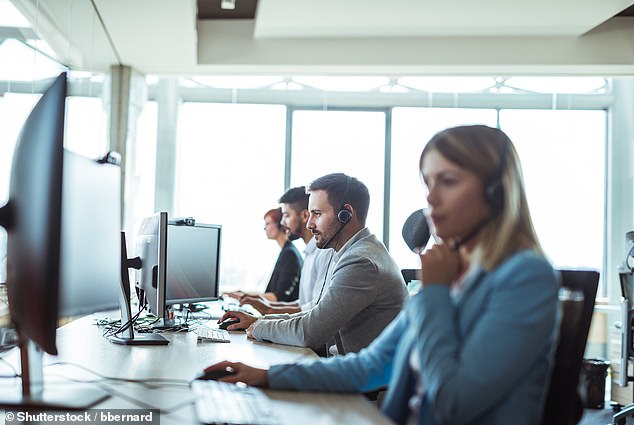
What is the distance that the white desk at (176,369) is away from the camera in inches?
52.6

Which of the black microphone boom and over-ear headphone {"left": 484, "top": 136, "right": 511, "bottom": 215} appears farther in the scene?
the black microphone boom

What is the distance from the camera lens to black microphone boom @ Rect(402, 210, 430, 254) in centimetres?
218

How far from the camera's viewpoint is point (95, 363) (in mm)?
1880

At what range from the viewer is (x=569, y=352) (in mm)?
1309

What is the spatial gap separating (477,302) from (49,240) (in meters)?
0.70

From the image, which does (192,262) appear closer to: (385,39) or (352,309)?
(352,309)

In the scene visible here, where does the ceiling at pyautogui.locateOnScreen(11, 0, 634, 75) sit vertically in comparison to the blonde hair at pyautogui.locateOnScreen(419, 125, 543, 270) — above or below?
above

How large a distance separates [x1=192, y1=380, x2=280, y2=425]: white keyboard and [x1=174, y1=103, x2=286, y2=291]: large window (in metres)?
4.81

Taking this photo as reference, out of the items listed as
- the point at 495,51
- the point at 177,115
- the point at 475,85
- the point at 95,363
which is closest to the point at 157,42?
the point at 177,115

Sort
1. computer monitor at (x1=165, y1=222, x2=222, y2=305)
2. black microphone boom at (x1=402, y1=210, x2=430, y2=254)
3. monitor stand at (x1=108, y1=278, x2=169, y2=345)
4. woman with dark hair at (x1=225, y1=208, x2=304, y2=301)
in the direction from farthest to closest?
woman with dark hair at (x1=225, y1=208, x2=304, y2=301) < computer monitor at (x1=165, y1=222, x2=222, y2=305) < monitor stand at (x1=108, y1=278, x2=169, y2=345) < black microphone boom at (x1=402, y1=210, x2=430, y2=254)

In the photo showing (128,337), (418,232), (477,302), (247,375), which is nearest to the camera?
(477,302)

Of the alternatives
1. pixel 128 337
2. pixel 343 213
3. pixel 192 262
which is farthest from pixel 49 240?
pixel 192 262

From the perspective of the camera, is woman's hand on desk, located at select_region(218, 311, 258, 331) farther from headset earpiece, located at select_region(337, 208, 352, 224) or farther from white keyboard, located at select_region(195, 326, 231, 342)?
headset earpiece, located at select_region(337, 208, 352, 224)

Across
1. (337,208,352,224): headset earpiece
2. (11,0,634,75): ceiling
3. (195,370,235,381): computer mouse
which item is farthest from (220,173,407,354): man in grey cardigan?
(11,0,634,75): ceiling
